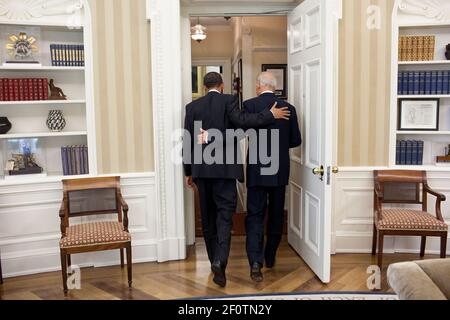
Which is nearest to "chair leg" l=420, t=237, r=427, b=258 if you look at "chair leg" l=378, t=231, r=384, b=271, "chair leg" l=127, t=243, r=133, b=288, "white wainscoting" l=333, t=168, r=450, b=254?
"white wainscoting" l=333, t=168, r=450, b=254

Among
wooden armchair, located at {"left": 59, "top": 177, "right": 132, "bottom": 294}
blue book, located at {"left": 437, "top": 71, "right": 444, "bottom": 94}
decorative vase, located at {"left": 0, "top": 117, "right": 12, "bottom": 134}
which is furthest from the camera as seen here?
blue book, located at {"left": 437, "top": 71, "right": 444, "bottom": 94}

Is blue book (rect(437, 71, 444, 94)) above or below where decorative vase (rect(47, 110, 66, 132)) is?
above

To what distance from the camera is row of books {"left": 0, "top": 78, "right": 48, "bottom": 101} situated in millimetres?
3852

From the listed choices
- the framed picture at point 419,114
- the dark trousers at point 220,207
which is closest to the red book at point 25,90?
the dark trousers at point 220,207

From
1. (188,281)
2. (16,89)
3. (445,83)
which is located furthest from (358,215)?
(16,89)

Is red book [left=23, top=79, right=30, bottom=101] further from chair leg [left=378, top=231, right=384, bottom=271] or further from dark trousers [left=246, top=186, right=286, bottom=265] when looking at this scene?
chair leg [left=378, top=231, right=384, bottom=271]

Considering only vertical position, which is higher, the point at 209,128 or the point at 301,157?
the point at 209,128

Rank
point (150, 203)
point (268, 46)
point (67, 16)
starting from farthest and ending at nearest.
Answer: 1. point (268, 46)
2. point (150, 203)
3. point (67, 16)

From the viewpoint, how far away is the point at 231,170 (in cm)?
363

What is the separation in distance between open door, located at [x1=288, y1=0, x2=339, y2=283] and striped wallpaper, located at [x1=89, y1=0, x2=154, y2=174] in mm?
1288

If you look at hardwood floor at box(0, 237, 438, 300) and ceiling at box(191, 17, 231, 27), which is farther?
ceiling at box(191, 17, 231, 27)
